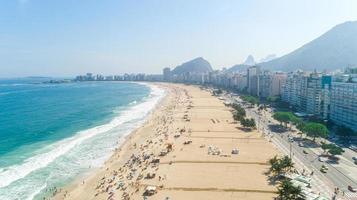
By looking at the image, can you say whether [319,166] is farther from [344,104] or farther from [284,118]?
[344,104]

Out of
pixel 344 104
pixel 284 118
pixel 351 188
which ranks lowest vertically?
pixel 351 188

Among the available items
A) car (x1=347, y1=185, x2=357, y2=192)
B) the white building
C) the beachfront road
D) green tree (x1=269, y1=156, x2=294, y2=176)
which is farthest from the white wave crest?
the white building

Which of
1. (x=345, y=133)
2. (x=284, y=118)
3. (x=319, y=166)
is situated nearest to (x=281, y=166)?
(x=319, y=166)

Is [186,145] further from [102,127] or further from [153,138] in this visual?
[102,127]

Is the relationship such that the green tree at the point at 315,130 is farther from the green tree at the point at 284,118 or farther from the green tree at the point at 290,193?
the green tree at the point at 290,193

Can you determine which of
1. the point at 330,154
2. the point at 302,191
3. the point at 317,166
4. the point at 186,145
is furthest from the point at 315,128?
the point at 302,191
